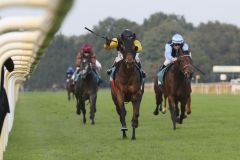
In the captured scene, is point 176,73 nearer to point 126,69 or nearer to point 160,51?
point 126,69

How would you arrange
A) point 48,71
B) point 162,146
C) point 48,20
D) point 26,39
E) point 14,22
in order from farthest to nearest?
point 48,71 < point 162,146 < point 26,39 < point 14,22 < point 48,20

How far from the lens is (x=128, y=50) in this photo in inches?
527

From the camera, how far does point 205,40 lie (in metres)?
137

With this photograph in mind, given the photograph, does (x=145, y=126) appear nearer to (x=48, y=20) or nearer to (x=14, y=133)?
(x=14, y=133)

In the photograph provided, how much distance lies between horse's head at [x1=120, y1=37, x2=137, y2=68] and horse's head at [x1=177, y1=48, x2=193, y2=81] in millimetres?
2626

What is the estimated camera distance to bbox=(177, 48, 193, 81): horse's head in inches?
637

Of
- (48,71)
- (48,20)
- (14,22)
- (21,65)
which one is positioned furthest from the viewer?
(48,71)

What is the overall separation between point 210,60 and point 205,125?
355 feet

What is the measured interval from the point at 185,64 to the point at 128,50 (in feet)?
10.2

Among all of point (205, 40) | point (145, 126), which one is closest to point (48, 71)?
point (205, 40)

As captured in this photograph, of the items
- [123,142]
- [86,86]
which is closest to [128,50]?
[123,142]

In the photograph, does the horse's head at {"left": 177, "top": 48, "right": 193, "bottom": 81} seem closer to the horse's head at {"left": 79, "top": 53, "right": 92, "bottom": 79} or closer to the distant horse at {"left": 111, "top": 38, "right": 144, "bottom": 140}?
the distant horse at {"left": 111, "top": 38, "right": 144, "bottom": 140}

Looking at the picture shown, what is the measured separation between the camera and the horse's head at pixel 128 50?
13.4 metres

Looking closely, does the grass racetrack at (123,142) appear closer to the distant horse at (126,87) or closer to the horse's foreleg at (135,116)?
the horse's foreleg at (135,116)
